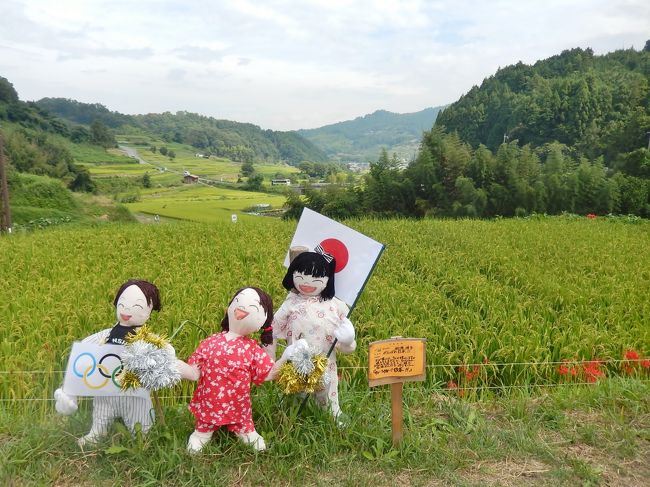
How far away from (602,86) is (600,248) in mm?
30505

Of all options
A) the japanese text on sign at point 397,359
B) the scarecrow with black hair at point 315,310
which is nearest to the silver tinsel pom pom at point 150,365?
the scarecrow with black hair at point 315,310

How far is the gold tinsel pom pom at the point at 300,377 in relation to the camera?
2.36 meters

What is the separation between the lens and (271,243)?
9.15 m

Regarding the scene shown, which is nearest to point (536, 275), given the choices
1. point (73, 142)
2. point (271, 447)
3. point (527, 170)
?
point (271, 447)

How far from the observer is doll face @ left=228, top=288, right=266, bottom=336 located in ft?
7.97

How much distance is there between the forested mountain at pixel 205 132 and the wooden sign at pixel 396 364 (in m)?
55.5

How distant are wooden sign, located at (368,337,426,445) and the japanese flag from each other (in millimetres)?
364

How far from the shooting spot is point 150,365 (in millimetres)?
2172

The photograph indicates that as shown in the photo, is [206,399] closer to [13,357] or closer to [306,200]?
[13,357]

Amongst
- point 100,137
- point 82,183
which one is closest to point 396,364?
point 82,183

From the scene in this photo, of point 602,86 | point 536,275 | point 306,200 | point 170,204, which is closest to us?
point 536,275

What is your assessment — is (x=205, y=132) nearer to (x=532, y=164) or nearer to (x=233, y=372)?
(x=532, y=164)

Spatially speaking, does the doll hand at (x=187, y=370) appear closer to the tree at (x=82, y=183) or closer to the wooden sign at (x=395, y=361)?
the wooden sign at (x=395, y=361)

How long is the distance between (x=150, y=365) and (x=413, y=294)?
386cm
